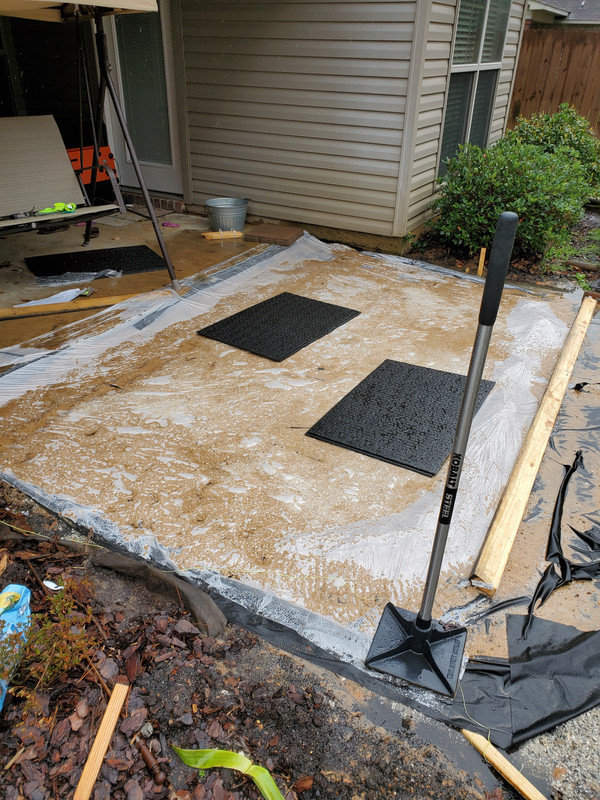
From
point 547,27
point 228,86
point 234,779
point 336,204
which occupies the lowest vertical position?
point 234,779

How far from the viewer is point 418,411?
9.12 feet

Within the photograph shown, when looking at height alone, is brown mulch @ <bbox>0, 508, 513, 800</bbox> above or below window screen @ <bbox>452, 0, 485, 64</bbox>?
below

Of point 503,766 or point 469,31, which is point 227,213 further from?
point 503,766

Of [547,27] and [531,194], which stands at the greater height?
[547,27]

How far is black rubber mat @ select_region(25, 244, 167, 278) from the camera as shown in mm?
4324

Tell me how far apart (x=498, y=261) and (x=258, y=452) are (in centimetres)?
156

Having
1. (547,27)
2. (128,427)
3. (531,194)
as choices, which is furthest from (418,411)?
(547,27)

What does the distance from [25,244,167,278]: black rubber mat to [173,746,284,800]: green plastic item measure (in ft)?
11.9

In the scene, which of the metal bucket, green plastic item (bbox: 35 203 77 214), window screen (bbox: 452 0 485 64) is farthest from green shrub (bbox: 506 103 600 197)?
green plastic item (bbox: 35 203 77 214)

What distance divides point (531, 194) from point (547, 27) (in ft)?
19.9

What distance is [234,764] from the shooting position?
1.34 m

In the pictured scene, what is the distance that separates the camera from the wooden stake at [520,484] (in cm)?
189

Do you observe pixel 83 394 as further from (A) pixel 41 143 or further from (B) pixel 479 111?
(B) pixel 479 111

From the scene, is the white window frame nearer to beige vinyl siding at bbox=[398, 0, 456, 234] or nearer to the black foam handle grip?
beige vinyl siding at bbox=[398, 0, 456, 234]
